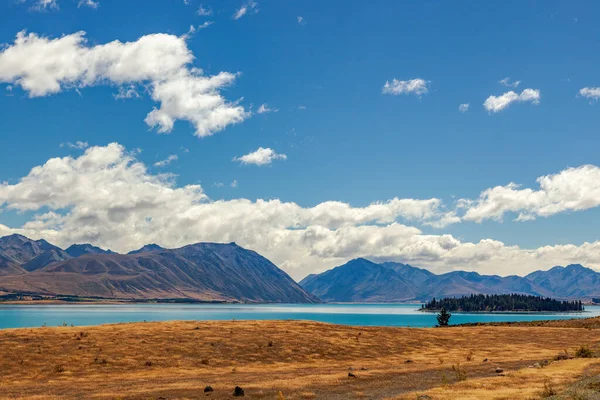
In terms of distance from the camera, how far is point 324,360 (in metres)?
60.0

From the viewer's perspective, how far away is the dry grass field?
1464 inches

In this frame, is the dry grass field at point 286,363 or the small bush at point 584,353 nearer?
the dry grass field at point 286,363

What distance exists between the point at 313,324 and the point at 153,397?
48.3 metres

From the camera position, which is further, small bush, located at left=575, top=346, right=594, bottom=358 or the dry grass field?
small bush, located at left=575, top=346, right=594, bottom=358

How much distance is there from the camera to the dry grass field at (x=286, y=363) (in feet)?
122

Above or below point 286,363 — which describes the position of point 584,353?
above

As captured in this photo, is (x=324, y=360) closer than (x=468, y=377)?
No

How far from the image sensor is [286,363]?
2272 inches

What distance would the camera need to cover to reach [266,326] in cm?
7694

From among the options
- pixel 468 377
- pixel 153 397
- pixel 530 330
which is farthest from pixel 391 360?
pixel 530 330

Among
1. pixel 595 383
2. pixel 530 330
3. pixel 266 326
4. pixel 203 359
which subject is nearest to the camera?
pixel 595 383

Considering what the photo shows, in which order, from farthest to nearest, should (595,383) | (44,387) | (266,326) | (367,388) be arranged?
(266,326) < (44,387) < (367,388) < (595,383)

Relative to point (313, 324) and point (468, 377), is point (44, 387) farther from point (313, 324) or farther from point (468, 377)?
point (313, 324)

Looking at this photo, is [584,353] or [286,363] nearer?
[584,353]
